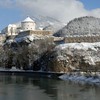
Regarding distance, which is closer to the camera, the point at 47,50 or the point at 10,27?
the point at 47,50

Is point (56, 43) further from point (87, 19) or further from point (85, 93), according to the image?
point (85, 93)

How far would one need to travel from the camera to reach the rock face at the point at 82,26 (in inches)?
4055

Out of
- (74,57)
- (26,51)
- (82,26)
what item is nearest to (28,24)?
(82,26)

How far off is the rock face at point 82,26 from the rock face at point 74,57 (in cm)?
2306

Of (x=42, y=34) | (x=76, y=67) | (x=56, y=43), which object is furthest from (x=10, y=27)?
(x=76, y=67)

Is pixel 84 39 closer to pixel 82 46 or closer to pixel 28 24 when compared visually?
pixel 82 46

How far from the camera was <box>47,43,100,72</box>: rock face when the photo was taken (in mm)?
73500

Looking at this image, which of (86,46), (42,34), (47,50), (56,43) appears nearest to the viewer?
(86,46)

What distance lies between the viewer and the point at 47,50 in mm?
84688

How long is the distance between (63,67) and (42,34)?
2776 centimetres

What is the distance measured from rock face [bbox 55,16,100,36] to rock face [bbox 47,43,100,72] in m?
23.1

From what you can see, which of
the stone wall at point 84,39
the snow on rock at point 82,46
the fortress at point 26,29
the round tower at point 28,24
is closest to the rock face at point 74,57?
the snow on rock at point 82,46

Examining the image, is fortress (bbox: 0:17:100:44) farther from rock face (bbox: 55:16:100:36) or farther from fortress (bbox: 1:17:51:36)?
rock face (bbox: 55:16:100:36)

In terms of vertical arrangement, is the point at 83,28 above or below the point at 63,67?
above
